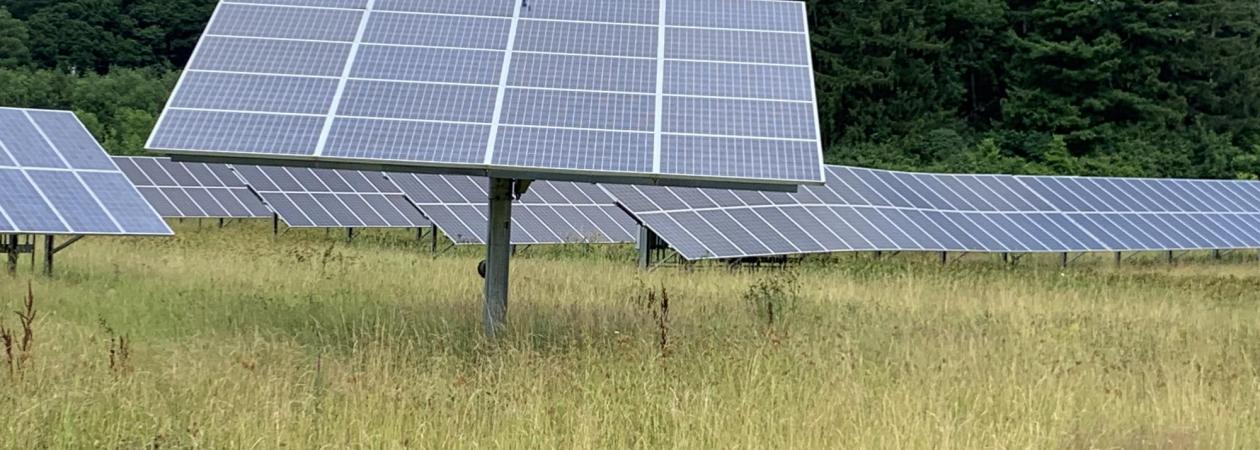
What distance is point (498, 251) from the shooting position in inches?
450

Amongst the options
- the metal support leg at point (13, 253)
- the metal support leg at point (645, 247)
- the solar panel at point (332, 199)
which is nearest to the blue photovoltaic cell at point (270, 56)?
the metal support leg at point (13, 253)

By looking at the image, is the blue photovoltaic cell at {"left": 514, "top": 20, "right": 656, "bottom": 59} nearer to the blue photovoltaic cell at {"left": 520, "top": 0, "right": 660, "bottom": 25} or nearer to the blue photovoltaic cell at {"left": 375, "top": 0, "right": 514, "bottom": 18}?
the blue photovoltaic cell at {"left": 520, "top": 0, "right": 660, "bottom": 25}

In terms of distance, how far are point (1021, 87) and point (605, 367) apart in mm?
48655

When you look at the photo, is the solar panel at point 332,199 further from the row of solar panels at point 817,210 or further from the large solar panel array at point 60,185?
the large solar panel array at point 60,185

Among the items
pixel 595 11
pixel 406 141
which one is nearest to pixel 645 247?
pixel 595 11

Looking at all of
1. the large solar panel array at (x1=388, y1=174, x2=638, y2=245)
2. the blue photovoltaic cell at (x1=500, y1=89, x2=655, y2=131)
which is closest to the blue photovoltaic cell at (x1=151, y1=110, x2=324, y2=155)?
the blue photovoltaic cell at (x1=500, y1=89, x2=655, y2=131)

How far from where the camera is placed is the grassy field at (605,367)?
7.21m

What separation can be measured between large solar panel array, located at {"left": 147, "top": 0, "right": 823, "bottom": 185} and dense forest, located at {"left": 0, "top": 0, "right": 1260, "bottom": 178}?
37.6 m

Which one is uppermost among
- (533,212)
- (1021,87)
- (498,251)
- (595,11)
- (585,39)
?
(595,11)

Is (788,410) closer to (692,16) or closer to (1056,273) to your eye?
(692,16)

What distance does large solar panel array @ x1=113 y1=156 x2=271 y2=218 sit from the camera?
30.3 m

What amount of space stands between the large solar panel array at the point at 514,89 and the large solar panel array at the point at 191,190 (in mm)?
19099

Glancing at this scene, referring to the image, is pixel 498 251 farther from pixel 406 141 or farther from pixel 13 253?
pixel 13 253

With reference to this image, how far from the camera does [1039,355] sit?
10.4m
